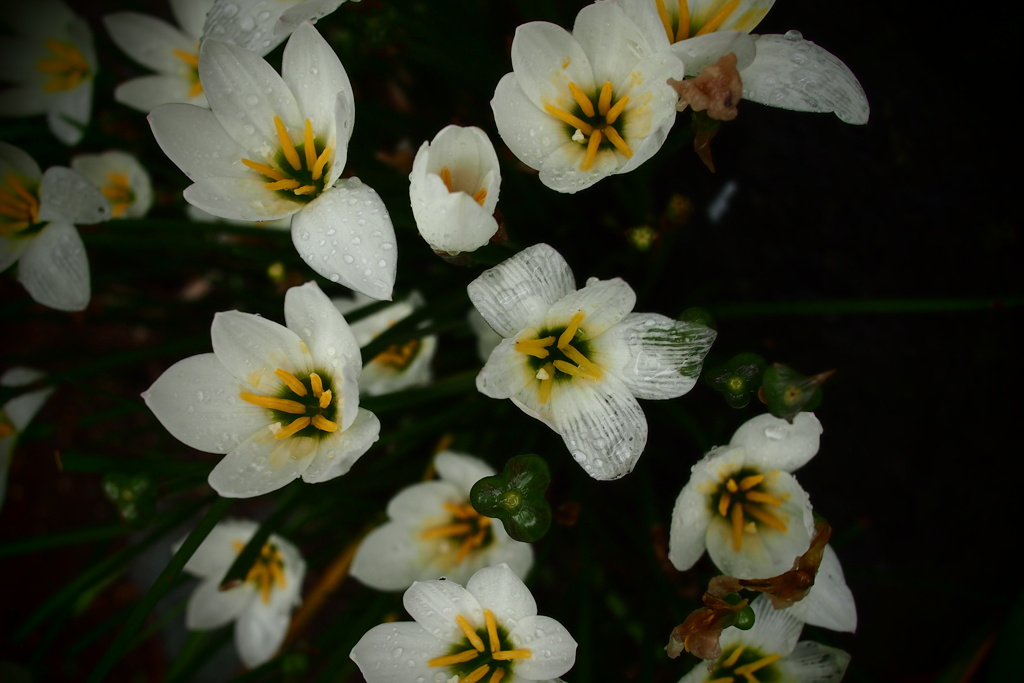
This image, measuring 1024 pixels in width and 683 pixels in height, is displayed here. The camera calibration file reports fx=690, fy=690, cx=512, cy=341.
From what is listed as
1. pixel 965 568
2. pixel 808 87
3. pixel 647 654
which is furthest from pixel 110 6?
pixel 965 568

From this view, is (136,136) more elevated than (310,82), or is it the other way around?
(310,82)

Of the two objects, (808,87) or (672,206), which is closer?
(808,87)

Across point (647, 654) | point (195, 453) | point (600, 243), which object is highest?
point (600, 243)

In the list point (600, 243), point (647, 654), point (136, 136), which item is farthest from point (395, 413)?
point (136, 136)

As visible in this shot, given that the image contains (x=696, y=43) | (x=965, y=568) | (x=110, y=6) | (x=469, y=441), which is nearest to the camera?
(x=696, y=43)

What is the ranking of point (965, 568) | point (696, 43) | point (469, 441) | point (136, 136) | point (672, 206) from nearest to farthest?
point (696, 43), point (672, 206), point (469, 441), point (965, 568), point (136, 136)

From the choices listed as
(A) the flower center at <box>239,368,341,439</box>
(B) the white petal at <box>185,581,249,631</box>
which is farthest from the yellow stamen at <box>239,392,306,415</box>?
(B) the white petal at <box>185,581,249,631</box>

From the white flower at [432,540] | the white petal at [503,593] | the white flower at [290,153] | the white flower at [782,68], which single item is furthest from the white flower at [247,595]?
the white flower at [782,68]

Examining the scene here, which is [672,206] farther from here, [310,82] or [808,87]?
[310,82]
